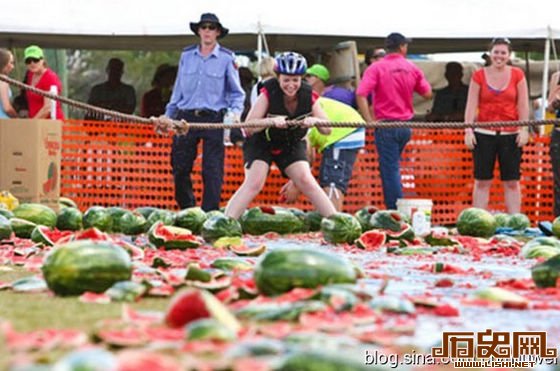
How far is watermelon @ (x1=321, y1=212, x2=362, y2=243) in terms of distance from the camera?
35.1ft

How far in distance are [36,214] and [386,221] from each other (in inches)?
123

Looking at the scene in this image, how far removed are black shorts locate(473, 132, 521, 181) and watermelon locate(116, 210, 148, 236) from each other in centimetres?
478

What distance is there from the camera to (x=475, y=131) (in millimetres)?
14734

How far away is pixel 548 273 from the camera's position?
21.1 feet

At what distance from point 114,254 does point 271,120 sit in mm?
5880

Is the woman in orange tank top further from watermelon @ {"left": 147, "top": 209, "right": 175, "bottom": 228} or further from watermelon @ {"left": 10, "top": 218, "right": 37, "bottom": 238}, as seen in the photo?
watermelon @ {"left": 10, "top": 218, "right": 37, "bottom": 238}

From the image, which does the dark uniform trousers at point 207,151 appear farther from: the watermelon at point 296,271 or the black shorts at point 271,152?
the watermelon at point 296,271

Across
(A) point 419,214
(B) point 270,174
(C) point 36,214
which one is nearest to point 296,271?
(C) point 36,214

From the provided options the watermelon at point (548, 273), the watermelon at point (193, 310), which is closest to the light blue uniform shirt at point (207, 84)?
the watermelon at point (548, 273)

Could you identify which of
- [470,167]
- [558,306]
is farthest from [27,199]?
[558,306]

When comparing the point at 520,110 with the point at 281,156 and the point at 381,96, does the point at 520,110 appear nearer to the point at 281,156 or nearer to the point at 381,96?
the point at 381,96

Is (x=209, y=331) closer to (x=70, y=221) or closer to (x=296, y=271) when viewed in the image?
(x=296, y=271)

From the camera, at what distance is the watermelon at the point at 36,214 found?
10.9 metres

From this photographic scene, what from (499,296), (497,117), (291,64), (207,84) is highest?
(291,64)
